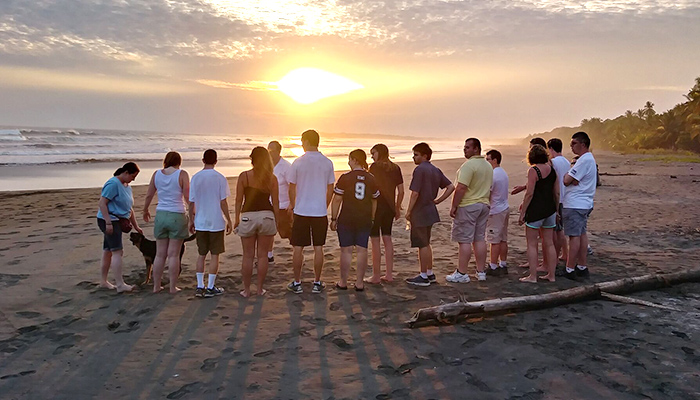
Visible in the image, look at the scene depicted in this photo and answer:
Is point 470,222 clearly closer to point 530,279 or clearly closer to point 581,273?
point 530,279

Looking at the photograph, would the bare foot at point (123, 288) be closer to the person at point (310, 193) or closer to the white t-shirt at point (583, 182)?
the person at point (310, 193)

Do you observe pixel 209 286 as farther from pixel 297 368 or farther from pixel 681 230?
pixel 681 230

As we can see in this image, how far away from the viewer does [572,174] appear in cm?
634

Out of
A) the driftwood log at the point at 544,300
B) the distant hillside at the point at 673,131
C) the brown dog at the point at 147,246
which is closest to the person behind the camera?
the driftwood log at the point at 544,300

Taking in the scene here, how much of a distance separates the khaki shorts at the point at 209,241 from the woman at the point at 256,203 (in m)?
0.26

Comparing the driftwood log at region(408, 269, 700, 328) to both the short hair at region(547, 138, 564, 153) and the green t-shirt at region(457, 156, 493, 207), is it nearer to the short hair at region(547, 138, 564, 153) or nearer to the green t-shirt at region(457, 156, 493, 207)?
the green t-shirt at region(457, 156, 493, 207)

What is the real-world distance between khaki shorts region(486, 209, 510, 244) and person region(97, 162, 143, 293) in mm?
4690

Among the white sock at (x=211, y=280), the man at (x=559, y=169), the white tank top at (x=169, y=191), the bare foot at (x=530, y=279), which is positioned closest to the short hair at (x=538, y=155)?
the man at (x=559, y=169)

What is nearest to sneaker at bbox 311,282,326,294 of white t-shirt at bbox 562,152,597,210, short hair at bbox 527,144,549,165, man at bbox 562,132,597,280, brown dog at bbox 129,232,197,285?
brown dog at bbox 129,232,197,285

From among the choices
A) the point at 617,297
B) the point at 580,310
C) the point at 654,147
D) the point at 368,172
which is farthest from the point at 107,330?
the point at 654,147

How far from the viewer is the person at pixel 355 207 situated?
5832mm

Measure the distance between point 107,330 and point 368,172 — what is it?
334 centimetres

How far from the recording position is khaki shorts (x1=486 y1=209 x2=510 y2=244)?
668 cm

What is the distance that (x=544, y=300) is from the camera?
5348mm
